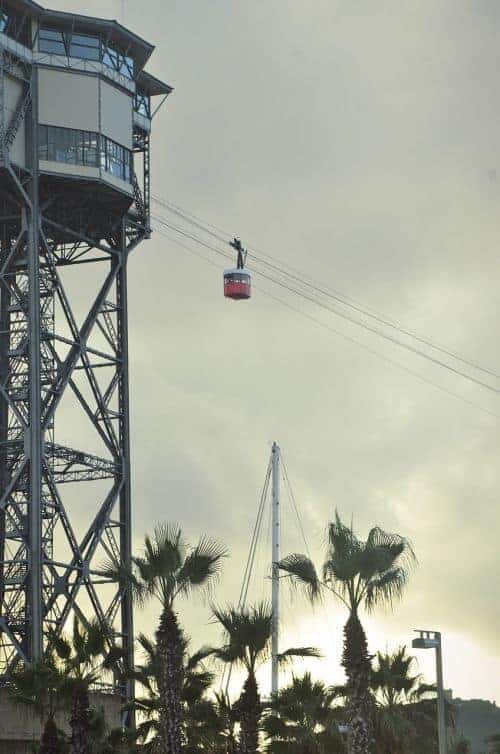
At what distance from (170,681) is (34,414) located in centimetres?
3298

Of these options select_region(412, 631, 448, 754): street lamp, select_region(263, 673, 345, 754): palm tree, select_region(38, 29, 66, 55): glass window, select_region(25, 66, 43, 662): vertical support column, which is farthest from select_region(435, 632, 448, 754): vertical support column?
select_region(38, 29, 66, 55): glass window

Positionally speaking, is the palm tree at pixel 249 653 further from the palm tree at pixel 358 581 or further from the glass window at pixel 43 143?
the glass window at pixel 43 143

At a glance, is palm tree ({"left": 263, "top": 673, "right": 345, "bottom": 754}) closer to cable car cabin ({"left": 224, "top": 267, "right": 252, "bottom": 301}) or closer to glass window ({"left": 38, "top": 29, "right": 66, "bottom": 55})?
cable car cabin ({"left": 224, "top": 267, "right": 252, "bottom": 301})

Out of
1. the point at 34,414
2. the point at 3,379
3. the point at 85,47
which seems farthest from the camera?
the point at 85,47

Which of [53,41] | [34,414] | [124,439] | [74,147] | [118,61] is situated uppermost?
[118,61]

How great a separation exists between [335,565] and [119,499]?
42375mm

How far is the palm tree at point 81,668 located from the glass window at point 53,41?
39.9m

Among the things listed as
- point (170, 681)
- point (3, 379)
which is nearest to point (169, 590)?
point (170, 681)

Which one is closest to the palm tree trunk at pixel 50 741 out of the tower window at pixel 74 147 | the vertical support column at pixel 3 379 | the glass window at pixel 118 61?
the vertical support column at pixel 3 379

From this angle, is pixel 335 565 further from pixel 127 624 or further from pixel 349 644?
pixel 127 624

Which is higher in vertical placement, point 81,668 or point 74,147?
point 74,147

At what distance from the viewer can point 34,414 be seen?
90312mm

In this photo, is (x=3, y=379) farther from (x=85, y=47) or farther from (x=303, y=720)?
(x=303, y=720)

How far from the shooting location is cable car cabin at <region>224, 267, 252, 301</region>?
91750 mm
